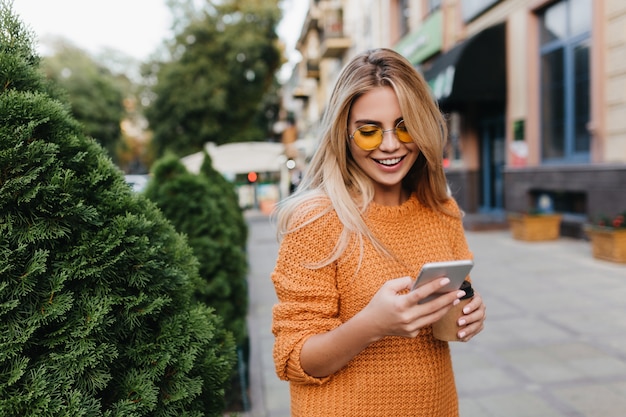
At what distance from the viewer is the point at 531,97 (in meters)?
11.0

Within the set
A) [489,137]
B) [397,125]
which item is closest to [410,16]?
[489,137]

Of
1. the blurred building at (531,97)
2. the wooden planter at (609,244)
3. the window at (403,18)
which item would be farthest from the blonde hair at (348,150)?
the window at (403,18)

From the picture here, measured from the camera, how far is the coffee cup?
1318 mm

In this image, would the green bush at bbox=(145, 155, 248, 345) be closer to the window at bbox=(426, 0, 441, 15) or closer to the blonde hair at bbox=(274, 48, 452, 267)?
the blonde hair at bbox=(274, 48, 452, 267)

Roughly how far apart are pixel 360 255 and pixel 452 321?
0.27 metres

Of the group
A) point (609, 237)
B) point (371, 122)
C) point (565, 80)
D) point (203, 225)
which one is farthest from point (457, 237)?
point (565, 80)

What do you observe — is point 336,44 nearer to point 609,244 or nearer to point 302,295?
point 609,244

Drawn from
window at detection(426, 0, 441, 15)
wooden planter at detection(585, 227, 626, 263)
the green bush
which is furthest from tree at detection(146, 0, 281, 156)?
the green bush

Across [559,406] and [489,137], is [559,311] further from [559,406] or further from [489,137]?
[489,137]

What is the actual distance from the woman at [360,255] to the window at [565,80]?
30.1ft

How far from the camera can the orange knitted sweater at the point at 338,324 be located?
4.46 ft

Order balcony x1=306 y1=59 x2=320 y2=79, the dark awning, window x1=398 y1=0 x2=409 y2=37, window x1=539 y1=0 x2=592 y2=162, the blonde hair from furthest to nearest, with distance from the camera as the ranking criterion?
balcony x1=306 y1=59 x2=320 y2=79 → window x1=398 y1=0 x2=409 y2=37 → the dark awning → window x1=539 y1=0 x2=592 y2=162 → the blonde hair

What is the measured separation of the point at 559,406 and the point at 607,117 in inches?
263

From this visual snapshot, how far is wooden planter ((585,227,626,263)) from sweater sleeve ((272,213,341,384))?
7.10 m
